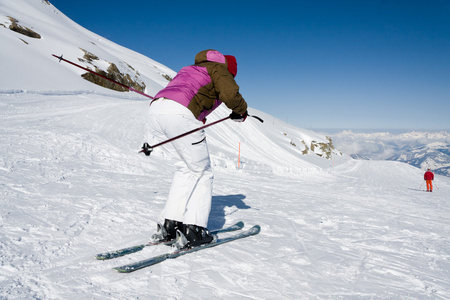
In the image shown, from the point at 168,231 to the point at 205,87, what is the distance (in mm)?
1545

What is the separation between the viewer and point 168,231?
117 inches

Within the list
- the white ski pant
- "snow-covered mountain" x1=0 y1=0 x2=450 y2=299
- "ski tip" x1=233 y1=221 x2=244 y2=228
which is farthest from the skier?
"ski tip" x1=233 y1=221 x2=244 y2=228

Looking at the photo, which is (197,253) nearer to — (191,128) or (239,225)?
(239,225)

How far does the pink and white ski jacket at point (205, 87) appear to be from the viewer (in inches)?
112

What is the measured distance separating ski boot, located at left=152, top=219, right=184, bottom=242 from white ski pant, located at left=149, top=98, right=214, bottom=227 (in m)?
0.10

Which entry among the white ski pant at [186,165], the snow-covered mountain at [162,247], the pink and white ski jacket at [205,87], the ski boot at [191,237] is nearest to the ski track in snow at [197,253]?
the snow-covered mountain at [162,247]

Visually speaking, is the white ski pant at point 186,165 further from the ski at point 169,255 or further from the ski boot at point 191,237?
the ski at point 169,255

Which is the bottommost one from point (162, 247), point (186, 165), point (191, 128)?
point (162, 247)

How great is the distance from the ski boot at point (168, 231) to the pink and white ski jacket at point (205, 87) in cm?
114

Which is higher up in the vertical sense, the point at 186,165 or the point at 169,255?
the point at 186,165

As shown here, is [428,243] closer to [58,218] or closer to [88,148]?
[58,218]

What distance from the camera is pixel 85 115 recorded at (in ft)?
41.7

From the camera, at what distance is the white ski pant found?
9.26 ft

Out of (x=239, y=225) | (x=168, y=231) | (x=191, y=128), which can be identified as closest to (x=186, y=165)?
(x=191, y=128)
